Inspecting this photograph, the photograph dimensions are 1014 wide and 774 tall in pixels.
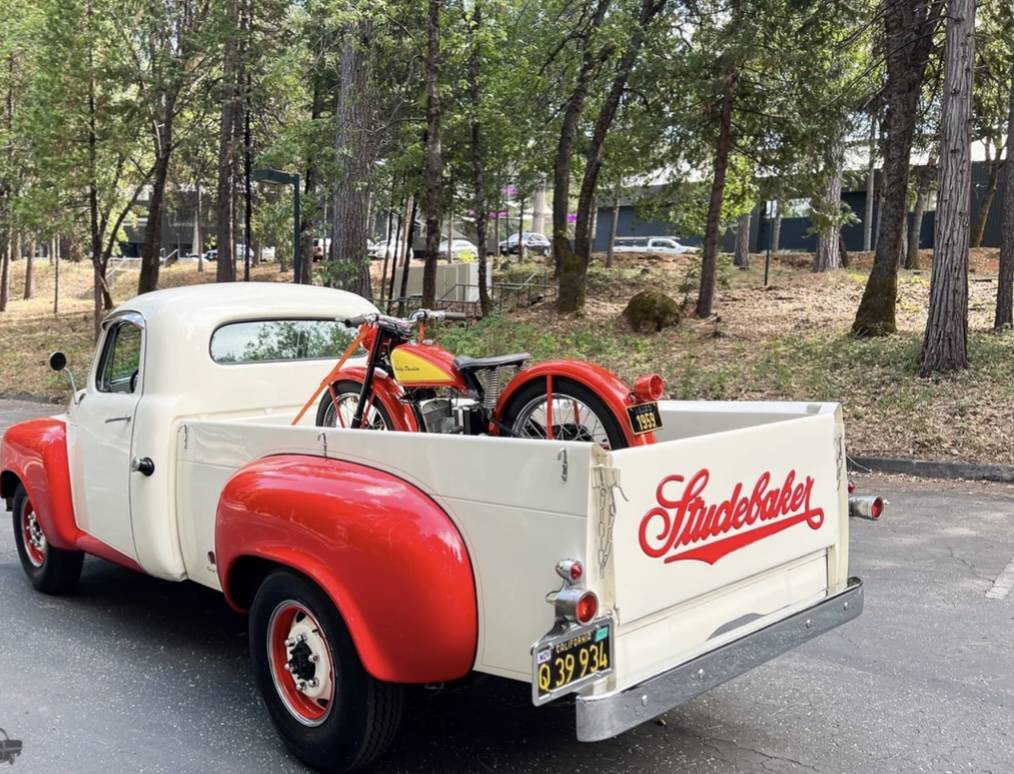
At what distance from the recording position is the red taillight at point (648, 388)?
3834 millimetres

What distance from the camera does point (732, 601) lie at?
3.17m

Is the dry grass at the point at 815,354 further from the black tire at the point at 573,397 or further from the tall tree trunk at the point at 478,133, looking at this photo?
the black tire at the point at 573,397

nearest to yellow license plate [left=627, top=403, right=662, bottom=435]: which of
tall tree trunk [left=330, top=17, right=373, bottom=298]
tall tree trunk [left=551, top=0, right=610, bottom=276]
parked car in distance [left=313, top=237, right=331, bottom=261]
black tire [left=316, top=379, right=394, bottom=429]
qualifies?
black tire [left=316, top=379, right=394, bottom=429]

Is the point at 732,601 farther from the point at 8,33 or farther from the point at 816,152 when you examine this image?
the point at 8,33

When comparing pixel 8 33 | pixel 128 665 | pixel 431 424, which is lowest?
pixel 128 665

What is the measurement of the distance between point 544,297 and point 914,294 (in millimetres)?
8202

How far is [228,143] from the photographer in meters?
20.1

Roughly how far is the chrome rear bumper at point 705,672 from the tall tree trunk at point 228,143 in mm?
16799

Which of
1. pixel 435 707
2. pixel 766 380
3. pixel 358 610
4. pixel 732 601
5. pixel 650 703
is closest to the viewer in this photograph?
pixel 650 703

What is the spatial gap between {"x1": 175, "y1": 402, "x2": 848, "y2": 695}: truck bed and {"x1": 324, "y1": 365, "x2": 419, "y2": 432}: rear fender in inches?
38.8

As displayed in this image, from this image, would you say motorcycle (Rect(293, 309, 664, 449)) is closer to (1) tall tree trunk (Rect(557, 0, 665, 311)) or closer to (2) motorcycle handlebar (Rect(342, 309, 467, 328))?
(2) motorcycle handlebar (Rect(342, 309, 467, 328))

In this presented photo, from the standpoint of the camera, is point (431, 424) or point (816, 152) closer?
point (431, 424)

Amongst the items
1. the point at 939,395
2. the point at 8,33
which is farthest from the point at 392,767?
the point at 8,33

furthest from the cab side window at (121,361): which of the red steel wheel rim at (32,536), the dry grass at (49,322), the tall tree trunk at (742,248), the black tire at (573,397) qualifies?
the tall tree trunk at (742,248)
